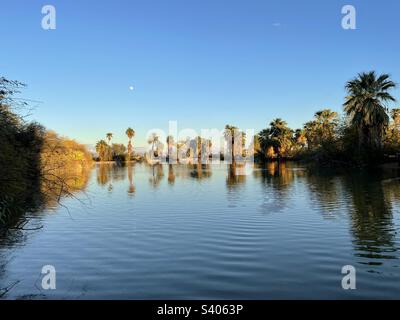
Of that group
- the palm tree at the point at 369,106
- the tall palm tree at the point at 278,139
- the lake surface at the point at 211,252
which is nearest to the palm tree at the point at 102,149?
the tall palm tree at the point at 278,139

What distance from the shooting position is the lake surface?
25.5 ft

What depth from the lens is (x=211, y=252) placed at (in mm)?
10680

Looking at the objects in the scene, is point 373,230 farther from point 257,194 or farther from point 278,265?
point 257,194

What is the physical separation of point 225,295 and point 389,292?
3057 millimetres

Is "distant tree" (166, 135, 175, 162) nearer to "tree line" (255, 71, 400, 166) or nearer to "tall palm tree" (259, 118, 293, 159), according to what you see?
"tall palm tree" (259, 118, 293, 159)

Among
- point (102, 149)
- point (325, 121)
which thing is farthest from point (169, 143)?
point (325, 121)

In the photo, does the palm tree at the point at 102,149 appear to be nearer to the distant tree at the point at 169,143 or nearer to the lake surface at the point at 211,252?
the distant tree at the point at 169,143

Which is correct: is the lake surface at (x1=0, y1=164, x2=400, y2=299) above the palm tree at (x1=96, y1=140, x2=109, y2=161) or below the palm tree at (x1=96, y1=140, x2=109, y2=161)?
below

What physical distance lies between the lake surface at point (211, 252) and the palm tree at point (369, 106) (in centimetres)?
3280

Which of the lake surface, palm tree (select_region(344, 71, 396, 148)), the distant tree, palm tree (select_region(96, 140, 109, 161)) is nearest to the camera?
the lake surface

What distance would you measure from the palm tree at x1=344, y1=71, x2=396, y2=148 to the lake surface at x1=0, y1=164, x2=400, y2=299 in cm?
3280

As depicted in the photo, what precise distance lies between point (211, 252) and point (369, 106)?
145ft

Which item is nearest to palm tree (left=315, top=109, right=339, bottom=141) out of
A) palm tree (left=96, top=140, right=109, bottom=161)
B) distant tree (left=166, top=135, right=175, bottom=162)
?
distant tree (left=166, top=135, right=175, bottom=162)
